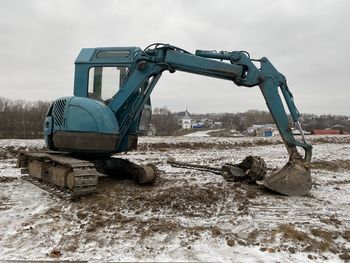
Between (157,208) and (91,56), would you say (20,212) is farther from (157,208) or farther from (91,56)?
(91,56)

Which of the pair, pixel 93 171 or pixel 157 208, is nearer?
pixel 157 208

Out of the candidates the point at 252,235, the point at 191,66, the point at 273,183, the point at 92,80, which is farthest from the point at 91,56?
the point at 252,235

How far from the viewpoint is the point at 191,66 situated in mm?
8617

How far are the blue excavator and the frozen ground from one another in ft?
1.56

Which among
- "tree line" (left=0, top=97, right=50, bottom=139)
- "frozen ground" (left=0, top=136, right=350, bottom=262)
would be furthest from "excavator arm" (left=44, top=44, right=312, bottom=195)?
"tree line" (left=0, top=97, right=50, bottom=139)

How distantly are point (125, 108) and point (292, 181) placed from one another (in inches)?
160

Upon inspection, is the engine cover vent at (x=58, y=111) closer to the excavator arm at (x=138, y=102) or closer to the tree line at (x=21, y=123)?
the excavator arm at (x=138, y=102)

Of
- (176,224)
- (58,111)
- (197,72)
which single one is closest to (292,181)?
(197,72)

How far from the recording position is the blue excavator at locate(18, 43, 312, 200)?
8.05 metres

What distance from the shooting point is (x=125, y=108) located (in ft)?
28.5

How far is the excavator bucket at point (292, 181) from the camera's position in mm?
A: 8109

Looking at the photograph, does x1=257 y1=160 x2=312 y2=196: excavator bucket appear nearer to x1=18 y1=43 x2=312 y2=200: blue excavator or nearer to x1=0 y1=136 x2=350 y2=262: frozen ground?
x1=18 y1=43 x2=312 y2=200: blue excavator

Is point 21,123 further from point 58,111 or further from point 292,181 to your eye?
point 292,181

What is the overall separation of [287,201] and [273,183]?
0.62 m
